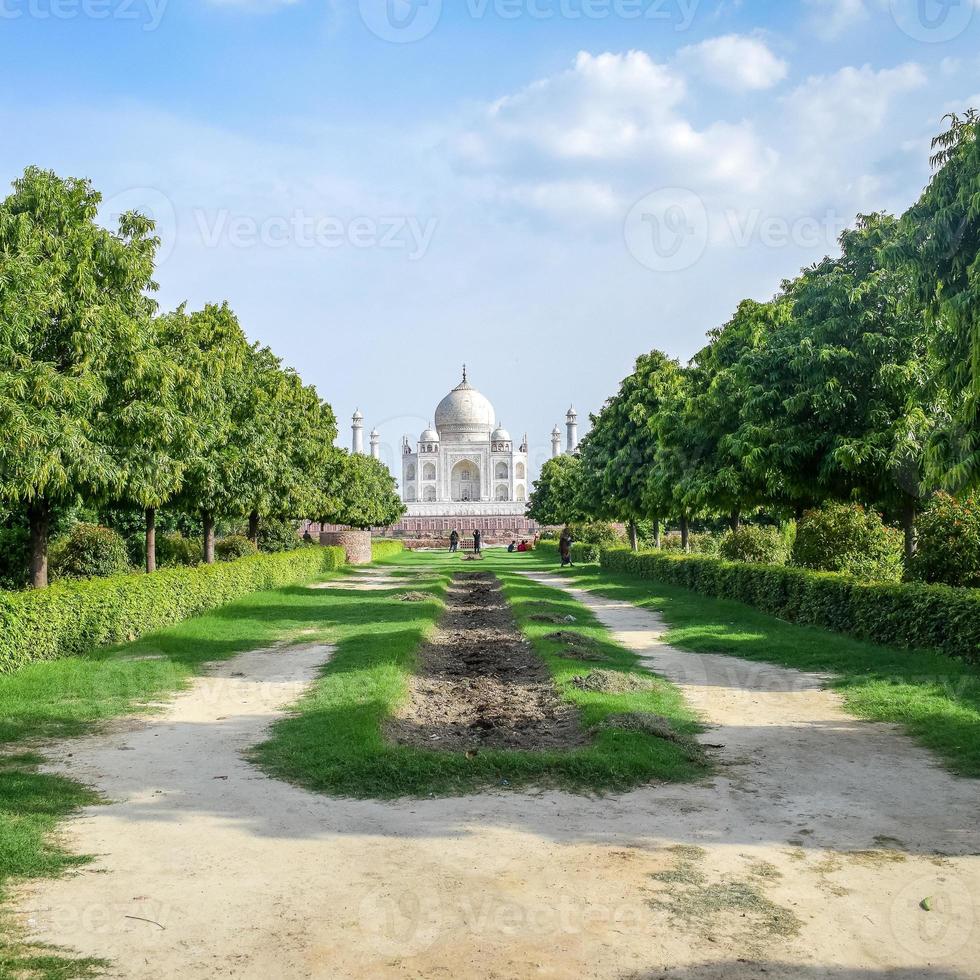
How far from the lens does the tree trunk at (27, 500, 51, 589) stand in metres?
14.9

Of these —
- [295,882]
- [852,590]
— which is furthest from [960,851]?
[852,590]

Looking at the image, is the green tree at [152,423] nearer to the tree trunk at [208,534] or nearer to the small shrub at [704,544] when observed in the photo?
the tree trunk at [208,534]

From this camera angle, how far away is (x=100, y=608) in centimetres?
1320

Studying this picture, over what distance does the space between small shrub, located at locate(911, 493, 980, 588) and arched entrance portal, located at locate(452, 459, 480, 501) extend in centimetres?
10535

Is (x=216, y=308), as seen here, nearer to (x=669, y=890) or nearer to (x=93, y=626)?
(x=93, y=626)

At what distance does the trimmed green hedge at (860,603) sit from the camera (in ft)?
36.3

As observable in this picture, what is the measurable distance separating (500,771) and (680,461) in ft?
53.7

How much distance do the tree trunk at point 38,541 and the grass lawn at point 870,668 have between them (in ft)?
31.7

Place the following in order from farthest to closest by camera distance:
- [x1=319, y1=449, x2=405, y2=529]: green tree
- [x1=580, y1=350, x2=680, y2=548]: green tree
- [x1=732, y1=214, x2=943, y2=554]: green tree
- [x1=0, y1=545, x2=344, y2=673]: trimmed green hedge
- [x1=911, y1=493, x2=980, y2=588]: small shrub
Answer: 1. [x1=319, y1=449, x2=405, y2=529]: green tree
2. [x1=580, y1=350, x2=680, y2=548]: green tree
3. [x1=732, y1=214, x2=943, y2=554]: green tree
4. [x1=911, y1=493, x2=980, y2=588]: small shrub
5. [x1=0, y1=545, x2=344, y2=673]: trimmed green hedge

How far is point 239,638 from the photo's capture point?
15078mm

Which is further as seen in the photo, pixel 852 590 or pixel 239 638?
pixel 239 638

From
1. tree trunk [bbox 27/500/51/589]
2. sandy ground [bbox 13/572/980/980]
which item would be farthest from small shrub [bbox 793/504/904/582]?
tree trunk [bbox 27/500/51/589]

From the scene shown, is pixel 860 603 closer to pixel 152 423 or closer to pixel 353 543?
pixel 152 423

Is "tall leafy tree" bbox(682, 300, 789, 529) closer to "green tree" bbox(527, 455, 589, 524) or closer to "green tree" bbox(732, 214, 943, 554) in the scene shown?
"green tree" bbox(732, 214, 943, 554)
